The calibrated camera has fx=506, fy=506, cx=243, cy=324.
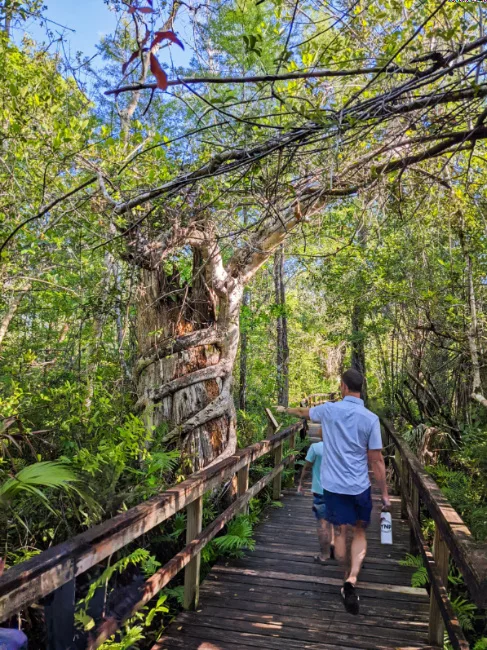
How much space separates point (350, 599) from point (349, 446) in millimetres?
1135

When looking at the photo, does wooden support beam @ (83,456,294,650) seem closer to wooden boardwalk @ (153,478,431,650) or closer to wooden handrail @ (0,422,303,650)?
wooden handrail @ (0,422,303,650)

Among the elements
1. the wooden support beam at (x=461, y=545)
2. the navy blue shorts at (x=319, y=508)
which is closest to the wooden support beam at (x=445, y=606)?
the wooden support beam at (x=461, y=545)

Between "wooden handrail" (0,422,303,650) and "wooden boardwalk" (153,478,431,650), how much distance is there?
0.48 metres

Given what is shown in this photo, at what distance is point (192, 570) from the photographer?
12.8 feet

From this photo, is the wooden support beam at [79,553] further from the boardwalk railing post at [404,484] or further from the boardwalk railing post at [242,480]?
the boardwalk railing post at [404,484]

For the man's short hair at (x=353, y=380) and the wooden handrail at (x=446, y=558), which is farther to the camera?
the man's short hair at (x=353, y=380)

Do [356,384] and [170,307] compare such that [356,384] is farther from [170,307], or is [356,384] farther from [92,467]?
[170,307]

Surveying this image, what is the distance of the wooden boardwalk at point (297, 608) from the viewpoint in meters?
3.41

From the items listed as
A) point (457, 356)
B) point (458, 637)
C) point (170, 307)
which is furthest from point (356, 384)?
point (457, 356)

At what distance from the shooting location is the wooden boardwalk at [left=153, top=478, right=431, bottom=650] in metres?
3.41

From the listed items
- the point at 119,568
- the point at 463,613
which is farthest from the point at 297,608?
the point at 463,613

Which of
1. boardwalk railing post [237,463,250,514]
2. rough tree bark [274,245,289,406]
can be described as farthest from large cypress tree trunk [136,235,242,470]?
rough tree bark [274,245,289,406]

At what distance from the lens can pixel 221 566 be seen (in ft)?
15.9

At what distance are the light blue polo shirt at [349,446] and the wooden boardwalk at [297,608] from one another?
3.01 feet
